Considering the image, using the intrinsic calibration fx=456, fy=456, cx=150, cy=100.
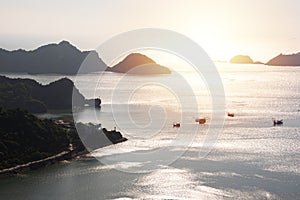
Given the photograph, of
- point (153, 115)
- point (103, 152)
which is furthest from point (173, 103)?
point (103, 152)

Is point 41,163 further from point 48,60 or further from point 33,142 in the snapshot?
point 48,60

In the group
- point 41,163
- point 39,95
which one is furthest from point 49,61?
point 41,163

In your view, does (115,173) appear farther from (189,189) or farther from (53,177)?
(189,189)

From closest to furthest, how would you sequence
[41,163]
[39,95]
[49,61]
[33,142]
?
[41,163] → [33,142] → [39,95] → [49,61]

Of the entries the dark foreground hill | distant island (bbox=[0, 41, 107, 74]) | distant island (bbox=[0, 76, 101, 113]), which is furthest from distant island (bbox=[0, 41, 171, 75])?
the dark foreground hill

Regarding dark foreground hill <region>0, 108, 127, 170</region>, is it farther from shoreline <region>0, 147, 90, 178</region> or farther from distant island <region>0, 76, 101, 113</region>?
distant island <region>0, 76, 101, 113</region>

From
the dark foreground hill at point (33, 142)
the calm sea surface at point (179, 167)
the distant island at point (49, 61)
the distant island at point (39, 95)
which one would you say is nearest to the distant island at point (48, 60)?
the distant island at point (49, 61)
